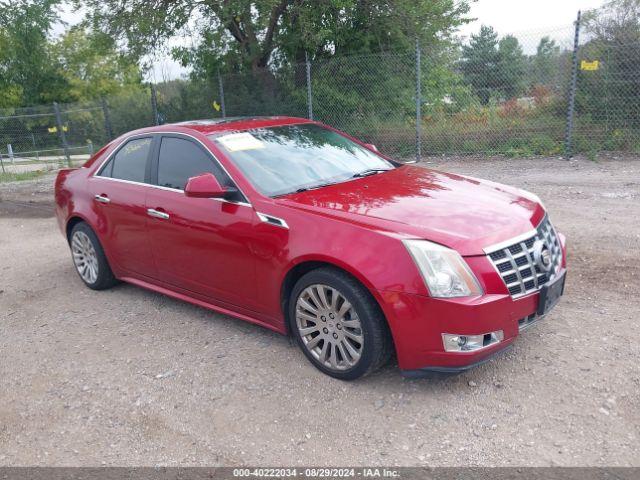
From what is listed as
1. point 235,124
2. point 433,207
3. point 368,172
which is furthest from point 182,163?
point 433,207

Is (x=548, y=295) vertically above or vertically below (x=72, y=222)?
below

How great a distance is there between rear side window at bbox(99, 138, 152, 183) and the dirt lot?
45.7 inches

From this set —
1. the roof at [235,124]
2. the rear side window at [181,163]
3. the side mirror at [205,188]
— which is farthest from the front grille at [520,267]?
the roof at [235,124]

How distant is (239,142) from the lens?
4.47 meters

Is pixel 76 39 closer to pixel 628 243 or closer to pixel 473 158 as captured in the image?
pixel 473 158

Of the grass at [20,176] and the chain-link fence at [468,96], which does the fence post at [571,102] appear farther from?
the grass at [20,176]

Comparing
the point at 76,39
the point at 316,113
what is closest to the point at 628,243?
the point at 316,113

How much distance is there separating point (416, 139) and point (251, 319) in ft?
29.4

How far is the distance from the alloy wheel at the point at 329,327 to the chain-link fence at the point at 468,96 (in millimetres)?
8620

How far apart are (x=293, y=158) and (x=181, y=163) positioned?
0.90 meters

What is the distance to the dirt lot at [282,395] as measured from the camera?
9.84 ft

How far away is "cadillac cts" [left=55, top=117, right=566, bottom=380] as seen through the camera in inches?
126

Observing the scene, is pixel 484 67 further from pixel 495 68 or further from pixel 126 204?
pixel 126 204

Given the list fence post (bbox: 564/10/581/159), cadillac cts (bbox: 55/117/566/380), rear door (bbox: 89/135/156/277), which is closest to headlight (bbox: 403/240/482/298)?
cadillac cts (bbox: 55/117/566/380)
